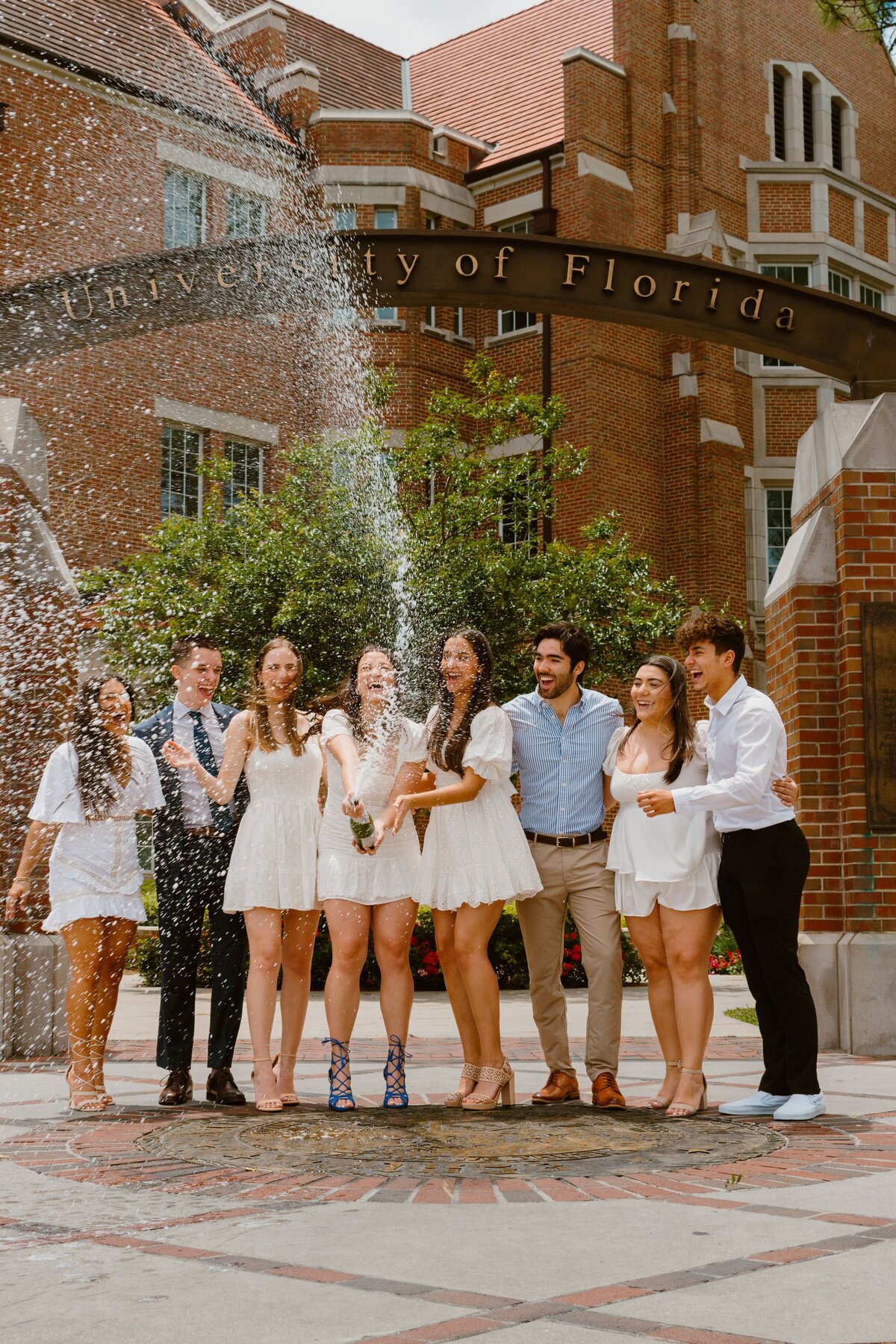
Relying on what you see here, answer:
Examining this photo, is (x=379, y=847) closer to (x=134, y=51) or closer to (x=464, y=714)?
(x=464, y=714)

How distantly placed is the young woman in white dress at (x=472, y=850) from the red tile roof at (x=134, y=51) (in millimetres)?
16913

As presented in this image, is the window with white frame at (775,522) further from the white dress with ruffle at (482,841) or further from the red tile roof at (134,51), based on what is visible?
the white dress with ruffle at (482,841)

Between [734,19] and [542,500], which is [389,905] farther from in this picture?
[734,19]

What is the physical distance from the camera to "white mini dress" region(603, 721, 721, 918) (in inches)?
243

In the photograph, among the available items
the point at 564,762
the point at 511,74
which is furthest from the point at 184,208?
the point at 564,762

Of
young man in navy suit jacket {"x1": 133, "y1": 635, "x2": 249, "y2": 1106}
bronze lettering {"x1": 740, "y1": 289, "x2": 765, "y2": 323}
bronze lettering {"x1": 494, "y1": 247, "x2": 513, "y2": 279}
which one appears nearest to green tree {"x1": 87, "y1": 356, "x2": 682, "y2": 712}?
bronze lettering {"x1": 494, "y1": 247, "x2": 513, "y2": 279}

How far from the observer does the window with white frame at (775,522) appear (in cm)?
2556

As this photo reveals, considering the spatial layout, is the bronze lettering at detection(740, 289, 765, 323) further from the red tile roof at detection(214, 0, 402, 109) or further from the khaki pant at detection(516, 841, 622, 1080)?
the red tile roof at detection(214, 0, 402, 109)

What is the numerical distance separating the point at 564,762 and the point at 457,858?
2.09 ft

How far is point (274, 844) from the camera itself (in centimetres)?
636

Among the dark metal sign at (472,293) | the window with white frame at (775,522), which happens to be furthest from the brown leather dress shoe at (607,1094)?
the window with white frame at (775,522)

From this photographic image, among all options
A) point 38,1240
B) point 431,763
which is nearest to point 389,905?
point 431,763

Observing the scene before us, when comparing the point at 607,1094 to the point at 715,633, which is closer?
the point at 607,1094

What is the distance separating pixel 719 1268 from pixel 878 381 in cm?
627
